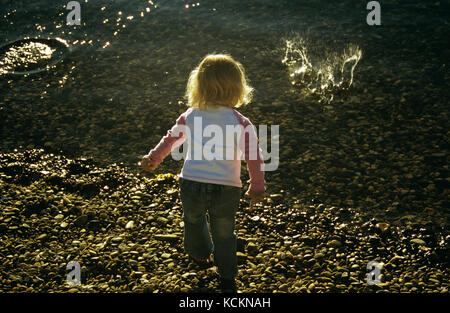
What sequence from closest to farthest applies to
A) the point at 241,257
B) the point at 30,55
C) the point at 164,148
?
the point at 164,148 < the point at 241,257 < the point at 30,55

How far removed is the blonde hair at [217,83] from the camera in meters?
2.98

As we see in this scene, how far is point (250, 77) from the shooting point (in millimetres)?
6906

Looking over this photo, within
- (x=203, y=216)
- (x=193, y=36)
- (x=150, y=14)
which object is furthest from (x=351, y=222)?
(x=150, y=14)

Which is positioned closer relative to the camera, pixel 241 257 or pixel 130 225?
pixel 241 257

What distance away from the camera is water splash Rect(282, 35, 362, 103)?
649 cm

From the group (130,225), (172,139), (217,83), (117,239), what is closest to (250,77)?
(130,225)

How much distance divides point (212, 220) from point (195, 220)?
5.1 inches

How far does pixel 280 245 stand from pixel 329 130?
7.19 ft

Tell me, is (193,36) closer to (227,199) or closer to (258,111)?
(258,111)

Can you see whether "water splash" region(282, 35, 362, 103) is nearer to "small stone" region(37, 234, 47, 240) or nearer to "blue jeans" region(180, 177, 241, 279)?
"blue jeans" region(180, 177, 241, 279)

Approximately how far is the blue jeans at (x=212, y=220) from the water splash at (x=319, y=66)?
3.52 metres

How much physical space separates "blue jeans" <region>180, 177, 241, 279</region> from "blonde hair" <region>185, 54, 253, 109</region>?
561 mm

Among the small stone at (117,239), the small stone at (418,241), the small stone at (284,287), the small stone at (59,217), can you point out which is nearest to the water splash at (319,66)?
the small stone at (418,241)

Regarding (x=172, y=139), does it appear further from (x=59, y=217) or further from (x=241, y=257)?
(x=59, y=217)
